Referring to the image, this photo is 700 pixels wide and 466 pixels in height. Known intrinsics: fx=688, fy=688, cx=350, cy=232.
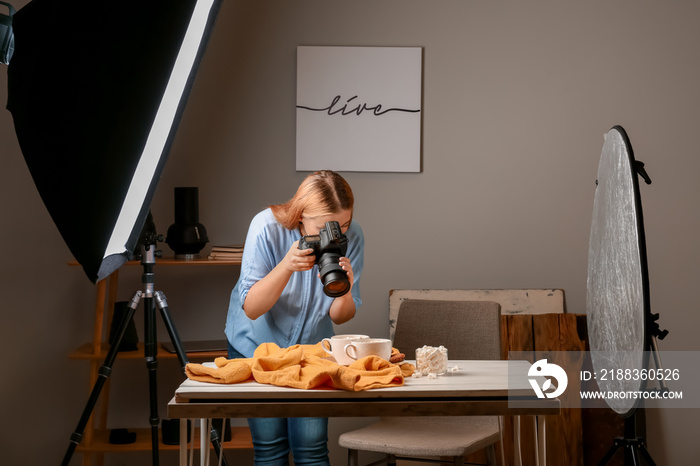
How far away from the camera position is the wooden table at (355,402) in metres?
1.39

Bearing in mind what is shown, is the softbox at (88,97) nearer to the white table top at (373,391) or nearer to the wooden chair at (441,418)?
the white table top at (373,391)

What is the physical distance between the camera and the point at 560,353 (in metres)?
2.91

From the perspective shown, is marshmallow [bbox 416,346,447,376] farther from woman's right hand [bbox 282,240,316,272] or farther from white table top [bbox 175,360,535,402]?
woman's right hand [bbox 282,240,316,272]

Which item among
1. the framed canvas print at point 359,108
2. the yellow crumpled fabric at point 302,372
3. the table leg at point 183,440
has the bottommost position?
the table leg at point 183,440

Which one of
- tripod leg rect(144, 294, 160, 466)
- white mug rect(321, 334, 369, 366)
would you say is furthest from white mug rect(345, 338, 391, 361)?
tripod leg rect(144, 294, 160, 466)

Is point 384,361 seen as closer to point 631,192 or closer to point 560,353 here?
point 631,192

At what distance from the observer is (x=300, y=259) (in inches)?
65.4

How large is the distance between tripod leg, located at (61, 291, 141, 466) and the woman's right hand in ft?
3.75

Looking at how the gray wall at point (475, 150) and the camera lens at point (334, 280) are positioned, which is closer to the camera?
the camera lens at point (334, 280)

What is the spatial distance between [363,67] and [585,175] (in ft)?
3.70

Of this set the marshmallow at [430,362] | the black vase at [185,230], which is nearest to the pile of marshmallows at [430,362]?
the marshmallow at [430,362]

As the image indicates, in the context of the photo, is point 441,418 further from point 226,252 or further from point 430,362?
point 226,252

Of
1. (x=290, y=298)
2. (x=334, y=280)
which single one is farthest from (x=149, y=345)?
(x=334, y=280)

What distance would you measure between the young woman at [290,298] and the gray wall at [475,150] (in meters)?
1.15
